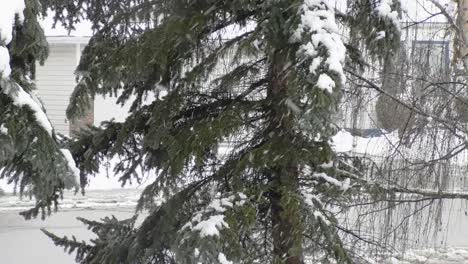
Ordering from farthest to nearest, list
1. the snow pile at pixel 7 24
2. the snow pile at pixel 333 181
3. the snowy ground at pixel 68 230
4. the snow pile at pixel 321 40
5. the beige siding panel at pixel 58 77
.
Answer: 1. the beige siding panel at pixel 58 77
2. the snowy ground at pixel 68 230
3. the snow pile at pixel 333 181
4. the snow pile at pixel 321 40
5. the snow pile at pixel 7 24

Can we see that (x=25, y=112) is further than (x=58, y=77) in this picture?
No

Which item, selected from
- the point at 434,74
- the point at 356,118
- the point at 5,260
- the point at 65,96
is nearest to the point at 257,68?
the point at 356,118

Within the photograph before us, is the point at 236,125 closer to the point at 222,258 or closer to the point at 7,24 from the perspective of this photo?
the point at 222,258

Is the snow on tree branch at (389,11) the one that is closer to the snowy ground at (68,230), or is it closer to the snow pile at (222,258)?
the snow pile at (222,258)

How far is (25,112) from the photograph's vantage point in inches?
96.7

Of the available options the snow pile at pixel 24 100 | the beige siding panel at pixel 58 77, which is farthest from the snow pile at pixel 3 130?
the beige siding panel at pixel 58 77

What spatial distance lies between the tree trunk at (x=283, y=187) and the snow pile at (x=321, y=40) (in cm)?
26

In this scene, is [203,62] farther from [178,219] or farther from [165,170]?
[178,219]

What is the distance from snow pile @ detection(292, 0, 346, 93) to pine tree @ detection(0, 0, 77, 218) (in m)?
1.12

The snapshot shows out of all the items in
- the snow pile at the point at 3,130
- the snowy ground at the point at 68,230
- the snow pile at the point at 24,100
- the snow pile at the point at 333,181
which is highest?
the snow pile at the point at 24,100

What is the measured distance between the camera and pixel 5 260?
8.10 m

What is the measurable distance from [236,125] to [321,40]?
0.80 metres

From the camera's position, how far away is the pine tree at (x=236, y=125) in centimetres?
270

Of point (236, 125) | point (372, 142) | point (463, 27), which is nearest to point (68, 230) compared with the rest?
point (372, 142)
